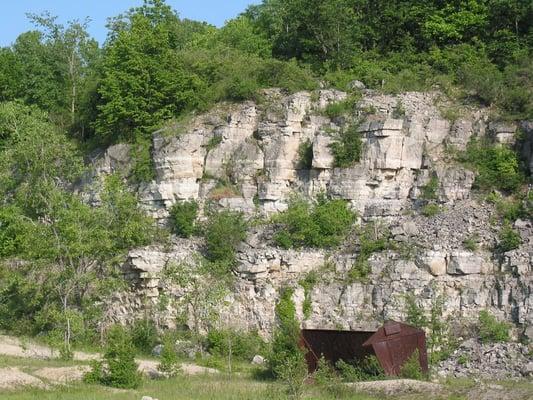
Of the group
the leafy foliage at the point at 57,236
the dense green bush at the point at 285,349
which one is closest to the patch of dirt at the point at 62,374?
the leafy foliage at the point at 57,236

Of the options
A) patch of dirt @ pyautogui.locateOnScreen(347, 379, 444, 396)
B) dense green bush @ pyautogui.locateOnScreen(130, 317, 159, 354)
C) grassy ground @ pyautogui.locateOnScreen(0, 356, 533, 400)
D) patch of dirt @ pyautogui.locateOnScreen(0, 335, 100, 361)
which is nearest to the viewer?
grassy ground @ pyautogui.locateOnScreen(0, 356, 533, 400)

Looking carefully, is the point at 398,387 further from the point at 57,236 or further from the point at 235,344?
the point at 57,236

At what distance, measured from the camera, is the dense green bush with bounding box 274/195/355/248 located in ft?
128

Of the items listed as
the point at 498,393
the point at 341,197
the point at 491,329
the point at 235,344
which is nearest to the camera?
the point at 498,393

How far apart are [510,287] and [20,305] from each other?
20.4 m

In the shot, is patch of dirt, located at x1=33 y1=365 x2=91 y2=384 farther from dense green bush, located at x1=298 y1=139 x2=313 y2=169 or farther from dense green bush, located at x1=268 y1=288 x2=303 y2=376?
dense green bush, located at x1=298 y1=139 x2=313 y2=169

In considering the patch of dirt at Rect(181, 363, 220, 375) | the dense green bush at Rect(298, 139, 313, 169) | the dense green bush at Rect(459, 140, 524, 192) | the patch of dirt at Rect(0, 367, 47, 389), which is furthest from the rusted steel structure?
the dense green bush at Rect(459, 140, 524, 192)

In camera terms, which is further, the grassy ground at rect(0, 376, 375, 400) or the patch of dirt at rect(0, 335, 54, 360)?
the patch of dirt at rect(0, 335, 54, 360)

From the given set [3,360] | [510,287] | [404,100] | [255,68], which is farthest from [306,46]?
[3,360]

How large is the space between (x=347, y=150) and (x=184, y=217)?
773cm

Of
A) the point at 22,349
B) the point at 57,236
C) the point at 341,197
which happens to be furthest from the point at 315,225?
the point at 22,349

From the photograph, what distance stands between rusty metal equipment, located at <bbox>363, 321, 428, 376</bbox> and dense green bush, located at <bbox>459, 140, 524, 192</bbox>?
37.0 ft

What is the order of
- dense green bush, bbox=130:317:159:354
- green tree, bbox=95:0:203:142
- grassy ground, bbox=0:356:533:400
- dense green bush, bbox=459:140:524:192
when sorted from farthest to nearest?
green tree, bbox=95:0:203:142 → dense green bush, bbox=459:140:524:192 → dense green bush, bbox=130:317:159:354 → grassy ground, bbox=0:356:533:400

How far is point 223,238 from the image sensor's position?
38.4 metres
